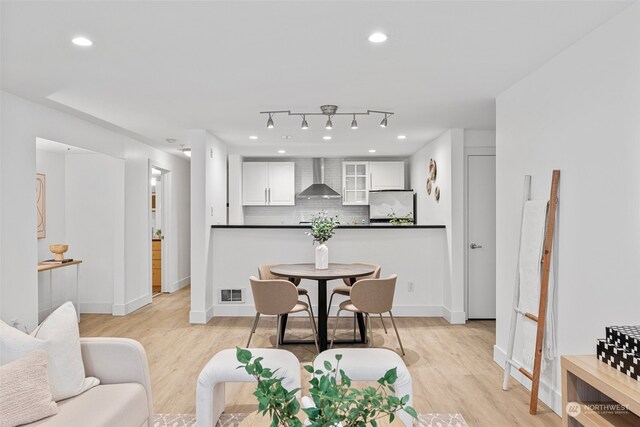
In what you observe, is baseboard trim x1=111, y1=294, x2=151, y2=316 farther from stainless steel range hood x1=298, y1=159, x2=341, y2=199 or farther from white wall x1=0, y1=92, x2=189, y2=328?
stainless steel range hood x1=298, y1=159, x2=341, y2=199

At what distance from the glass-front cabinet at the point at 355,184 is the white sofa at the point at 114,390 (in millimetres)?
5921

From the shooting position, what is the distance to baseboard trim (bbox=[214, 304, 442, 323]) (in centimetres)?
578

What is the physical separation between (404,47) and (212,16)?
1213 mm

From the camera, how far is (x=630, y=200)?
7.47ft

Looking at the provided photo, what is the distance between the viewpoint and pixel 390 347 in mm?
4445

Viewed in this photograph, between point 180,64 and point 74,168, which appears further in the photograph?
point 74,168

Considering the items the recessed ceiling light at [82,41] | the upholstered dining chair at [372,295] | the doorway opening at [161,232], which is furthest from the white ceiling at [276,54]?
the doorway opening at [161,232]

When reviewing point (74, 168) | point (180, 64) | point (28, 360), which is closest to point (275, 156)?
point (74, 168)

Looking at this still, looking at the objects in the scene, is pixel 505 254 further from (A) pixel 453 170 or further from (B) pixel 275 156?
(B) pixel 275 156

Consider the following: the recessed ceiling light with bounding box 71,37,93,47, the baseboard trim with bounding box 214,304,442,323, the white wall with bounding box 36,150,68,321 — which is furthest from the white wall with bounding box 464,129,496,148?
the white wall with bounding box 36,150,68,321

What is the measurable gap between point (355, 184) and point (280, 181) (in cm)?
138

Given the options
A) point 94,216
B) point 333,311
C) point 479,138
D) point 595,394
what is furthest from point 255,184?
point 595,394

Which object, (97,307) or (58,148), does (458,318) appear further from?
(58,148)

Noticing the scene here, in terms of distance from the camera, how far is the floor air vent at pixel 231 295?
5840 mm
